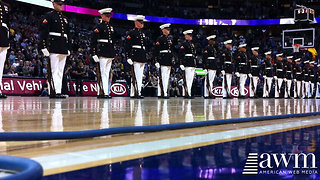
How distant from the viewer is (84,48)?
63.4 feet

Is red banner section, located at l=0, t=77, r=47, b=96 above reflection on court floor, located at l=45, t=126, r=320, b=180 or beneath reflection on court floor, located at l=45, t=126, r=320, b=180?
above

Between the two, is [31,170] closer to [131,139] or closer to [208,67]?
[131,139]

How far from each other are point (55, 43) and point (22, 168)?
20.5 ft

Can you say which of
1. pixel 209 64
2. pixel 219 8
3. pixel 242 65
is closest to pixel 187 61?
pixel 209 64

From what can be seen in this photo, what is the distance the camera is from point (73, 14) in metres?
25.8

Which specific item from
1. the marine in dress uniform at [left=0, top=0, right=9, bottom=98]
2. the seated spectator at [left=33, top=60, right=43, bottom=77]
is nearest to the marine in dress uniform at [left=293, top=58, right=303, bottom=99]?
the seated spectator at [left=33, top=60, right=43, bottom=77]

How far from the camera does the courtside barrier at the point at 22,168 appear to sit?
0.94 m

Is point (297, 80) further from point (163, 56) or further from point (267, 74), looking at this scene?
point (163, 56)

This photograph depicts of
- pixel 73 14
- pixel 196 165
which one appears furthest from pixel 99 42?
pixel 73 14

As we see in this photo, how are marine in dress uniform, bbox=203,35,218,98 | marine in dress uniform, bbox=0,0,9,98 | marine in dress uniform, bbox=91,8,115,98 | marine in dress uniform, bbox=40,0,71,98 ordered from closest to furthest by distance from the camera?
marine in dress uniform, bbox=0,0,9,98 < marine in dress uniform, bbox=40,0,71,98 < marine in dress uniform, bbox=91,8,115,98 < marine in dress uniform, bbox=203,35,218,98

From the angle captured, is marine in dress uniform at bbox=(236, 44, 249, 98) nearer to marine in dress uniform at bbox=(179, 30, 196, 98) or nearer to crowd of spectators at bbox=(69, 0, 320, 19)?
marine in dress uniform at bbox=(179, 30, 196, 98)
